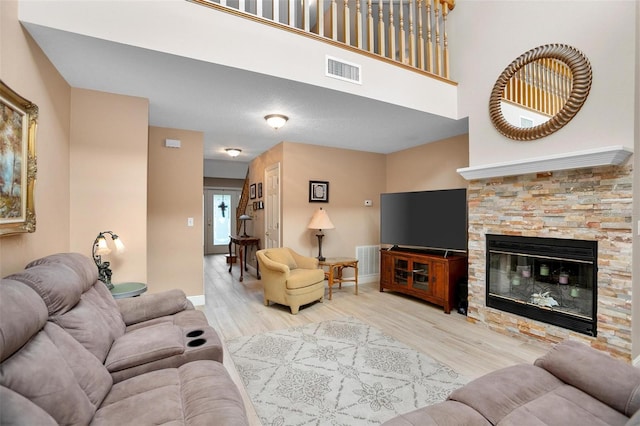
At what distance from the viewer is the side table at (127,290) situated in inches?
104

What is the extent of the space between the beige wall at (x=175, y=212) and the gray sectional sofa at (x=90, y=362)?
1973 millimetres

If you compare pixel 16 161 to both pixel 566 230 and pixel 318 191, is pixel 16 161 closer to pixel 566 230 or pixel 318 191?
pixel 318 191

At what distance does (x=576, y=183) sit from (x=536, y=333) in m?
1.50

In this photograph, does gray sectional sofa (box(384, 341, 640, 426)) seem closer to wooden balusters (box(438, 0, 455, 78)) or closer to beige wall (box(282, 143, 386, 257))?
wooden balusters (box(438, 0, 455, 78))

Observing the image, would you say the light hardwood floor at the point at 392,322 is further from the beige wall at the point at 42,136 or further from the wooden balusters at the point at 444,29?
the wooden balusters at the point at 444,29

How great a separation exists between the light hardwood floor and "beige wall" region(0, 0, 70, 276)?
1.67 metres

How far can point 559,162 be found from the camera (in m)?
2.61

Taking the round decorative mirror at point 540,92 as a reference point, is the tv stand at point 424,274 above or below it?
below

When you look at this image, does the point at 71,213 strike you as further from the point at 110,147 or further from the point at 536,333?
the point at 536,333

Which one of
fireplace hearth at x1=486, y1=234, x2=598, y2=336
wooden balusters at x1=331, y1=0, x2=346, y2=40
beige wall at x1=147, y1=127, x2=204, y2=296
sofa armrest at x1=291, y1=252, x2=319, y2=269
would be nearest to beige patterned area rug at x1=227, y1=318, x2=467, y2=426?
sofa armrest at x1=291, y1=252, x2=319, y2=269

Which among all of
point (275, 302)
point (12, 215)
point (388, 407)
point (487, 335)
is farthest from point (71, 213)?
point (487, 335)

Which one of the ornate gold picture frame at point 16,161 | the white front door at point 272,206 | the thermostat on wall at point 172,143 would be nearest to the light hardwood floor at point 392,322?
the white front door at point 272,206

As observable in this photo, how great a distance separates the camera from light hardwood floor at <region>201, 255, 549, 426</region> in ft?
8.75

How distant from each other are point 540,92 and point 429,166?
6.89ft
